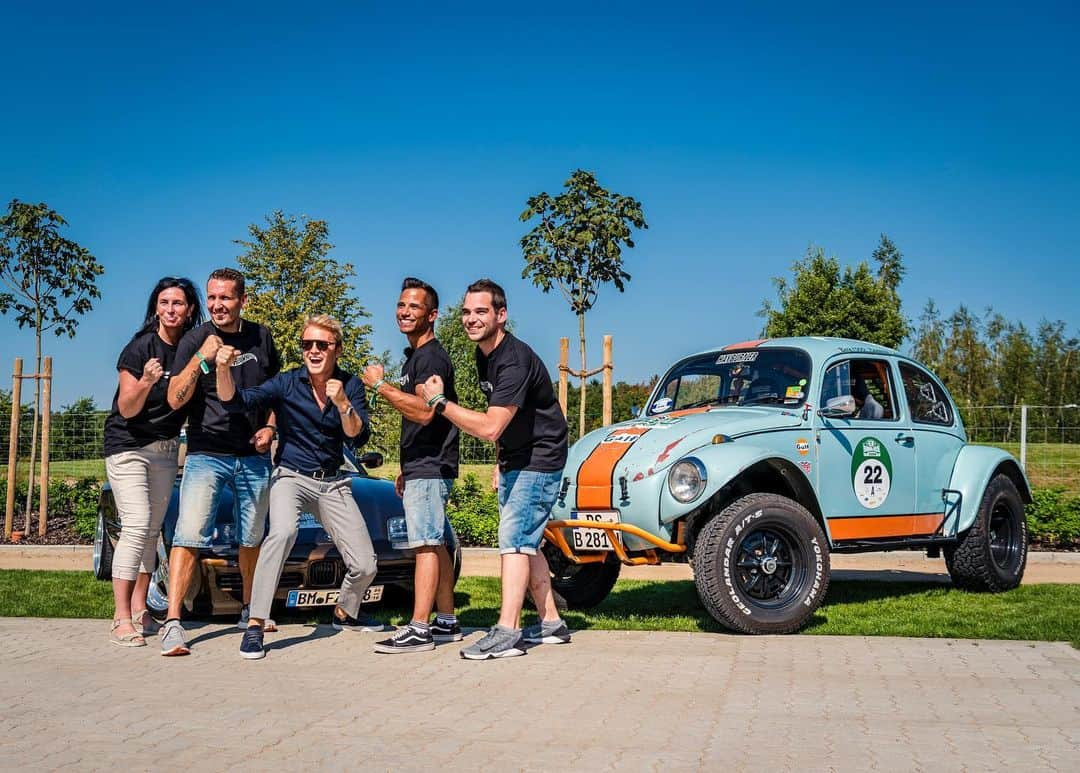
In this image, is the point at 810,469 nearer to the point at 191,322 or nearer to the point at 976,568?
the point at 976,568

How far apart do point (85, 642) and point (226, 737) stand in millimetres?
2753

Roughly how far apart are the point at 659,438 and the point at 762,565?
108cm

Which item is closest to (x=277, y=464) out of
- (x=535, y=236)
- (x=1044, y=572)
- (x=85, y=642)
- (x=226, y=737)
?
(x=85, y=642)

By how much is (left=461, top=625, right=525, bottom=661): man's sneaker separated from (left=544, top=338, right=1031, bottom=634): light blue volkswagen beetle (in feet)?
3.69

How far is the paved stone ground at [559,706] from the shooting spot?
4.34 meters

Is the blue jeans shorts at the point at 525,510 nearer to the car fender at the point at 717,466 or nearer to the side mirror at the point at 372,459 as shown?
the car fender at the point at 717,466

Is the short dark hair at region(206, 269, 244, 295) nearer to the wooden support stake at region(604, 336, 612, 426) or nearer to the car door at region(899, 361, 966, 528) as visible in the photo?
the car door at region(899, 361, 966, 528)

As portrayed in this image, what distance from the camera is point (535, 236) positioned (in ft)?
54.7

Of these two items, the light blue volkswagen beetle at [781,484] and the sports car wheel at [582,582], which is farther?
the sports car wheel at [582,582]

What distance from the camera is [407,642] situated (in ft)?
21.7

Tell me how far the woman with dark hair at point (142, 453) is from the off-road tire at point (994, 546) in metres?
6.05

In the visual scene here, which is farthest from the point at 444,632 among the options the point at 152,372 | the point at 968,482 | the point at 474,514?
the point at 474,514

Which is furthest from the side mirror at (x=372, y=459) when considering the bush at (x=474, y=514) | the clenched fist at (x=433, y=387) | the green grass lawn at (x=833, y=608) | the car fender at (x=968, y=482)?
the car fender at (x=968, y=482)

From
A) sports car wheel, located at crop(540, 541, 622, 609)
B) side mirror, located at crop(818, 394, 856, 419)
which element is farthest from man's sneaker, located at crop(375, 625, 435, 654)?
side mirror, located at crop(818, 394, 856, 419)
